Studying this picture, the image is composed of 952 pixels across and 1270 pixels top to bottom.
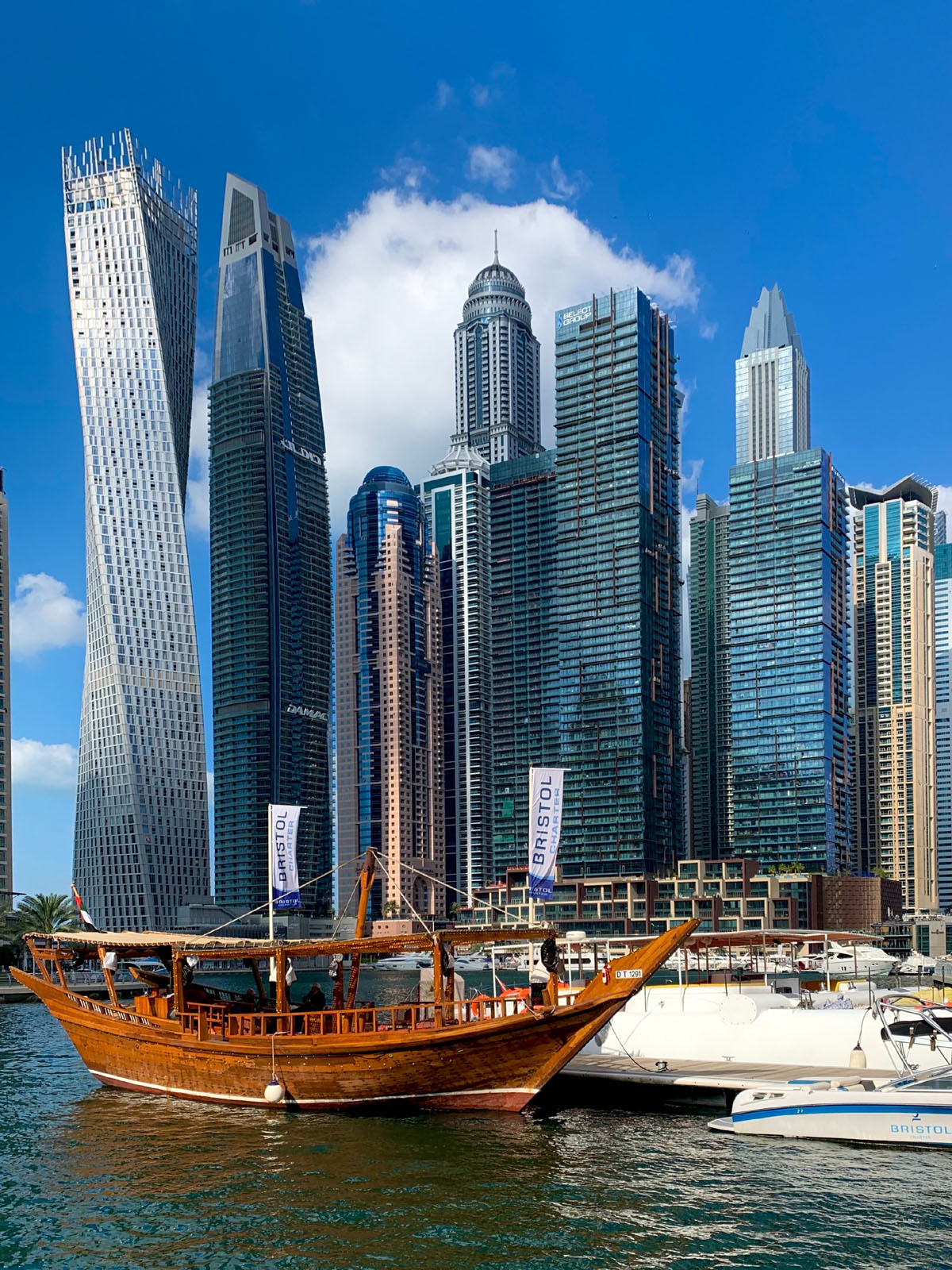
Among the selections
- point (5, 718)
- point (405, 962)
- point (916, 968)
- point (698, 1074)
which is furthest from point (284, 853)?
point (405, 962)

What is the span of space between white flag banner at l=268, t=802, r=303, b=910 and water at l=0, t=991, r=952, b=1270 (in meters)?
13.5

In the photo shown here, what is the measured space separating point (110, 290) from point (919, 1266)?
192 metres

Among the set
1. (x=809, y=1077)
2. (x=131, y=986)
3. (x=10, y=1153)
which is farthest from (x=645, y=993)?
(x=131, y=986)

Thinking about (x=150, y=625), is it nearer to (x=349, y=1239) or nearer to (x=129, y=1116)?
(x=129, y=1116)

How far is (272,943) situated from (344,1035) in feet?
15.9

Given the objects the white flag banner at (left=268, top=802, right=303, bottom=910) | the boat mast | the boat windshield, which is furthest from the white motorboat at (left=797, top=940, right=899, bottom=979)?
the boat windshield

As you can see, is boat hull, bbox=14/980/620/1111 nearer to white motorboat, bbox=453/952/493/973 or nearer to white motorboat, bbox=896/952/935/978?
white motorboat, bbox=896/952/935/978

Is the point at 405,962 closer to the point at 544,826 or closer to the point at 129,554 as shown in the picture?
the point at 129,554

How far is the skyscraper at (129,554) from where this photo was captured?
18838 cm

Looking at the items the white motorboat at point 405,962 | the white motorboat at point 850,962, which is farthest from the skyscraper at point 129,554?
the white motorboat at point 850,962

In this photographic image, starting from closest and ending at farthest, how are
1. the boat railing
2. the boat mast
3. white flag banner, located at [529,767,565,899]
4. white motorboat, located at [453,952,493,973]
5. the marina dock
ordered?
the marina dock, the boat railing, the boat mast, white flag banner, located at [529,767,565,899], white motorboat, located at [453,952,493,973]

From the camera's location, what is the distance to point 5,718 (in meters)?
140

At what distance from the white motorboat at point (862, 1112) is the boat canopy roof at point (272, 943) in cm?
850

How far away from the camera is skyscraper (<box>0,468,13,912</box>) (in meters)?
134
